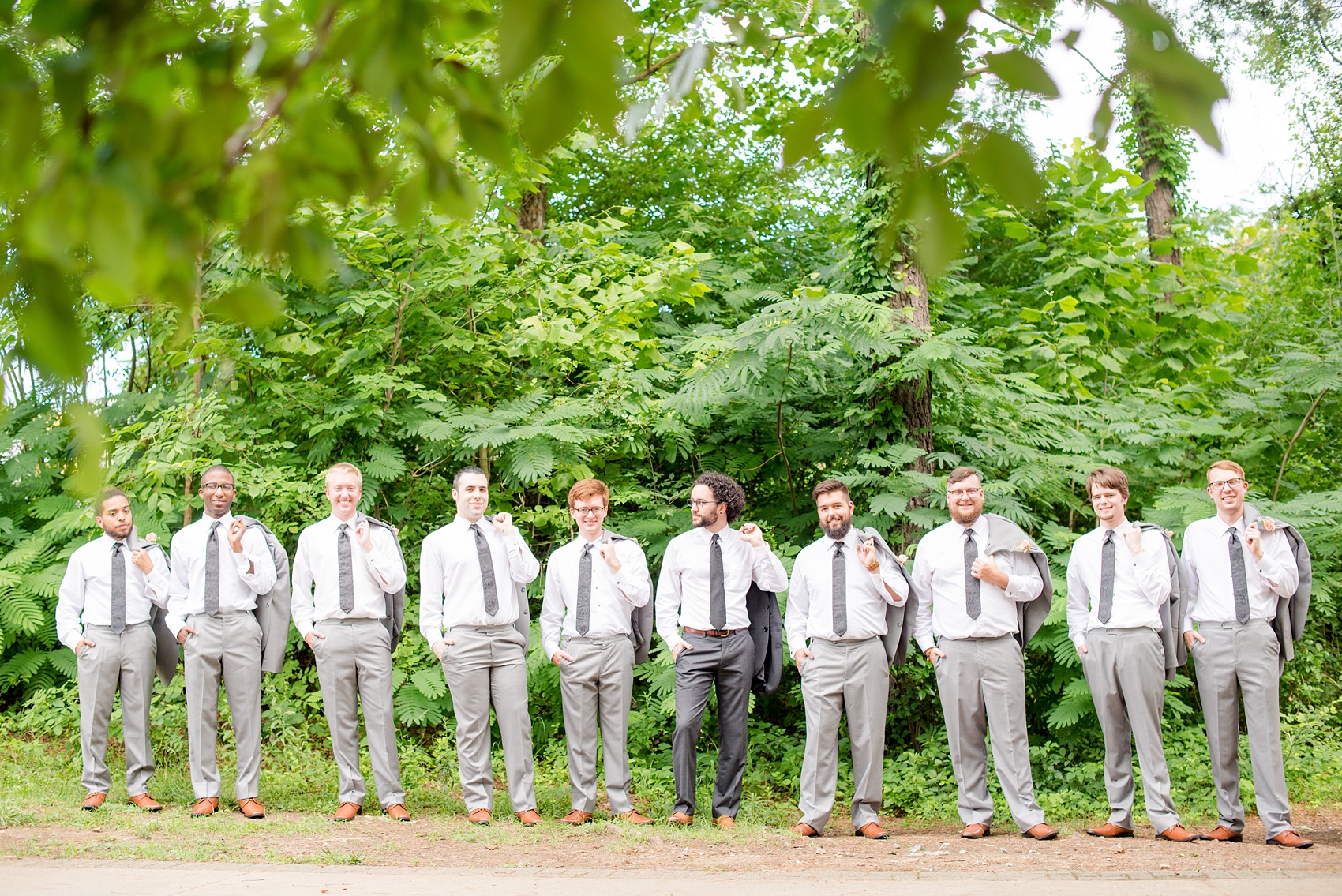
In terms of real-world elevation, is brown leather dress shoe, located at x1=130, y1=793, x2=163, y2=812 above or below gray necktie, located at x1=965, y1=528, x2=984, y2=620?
below

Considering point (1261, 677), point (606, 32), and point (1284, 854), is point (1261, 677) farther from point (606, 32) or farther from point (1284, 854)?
point (606, 32)

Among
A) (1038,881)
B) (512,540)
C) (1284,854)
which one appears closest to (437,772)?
(512,540)

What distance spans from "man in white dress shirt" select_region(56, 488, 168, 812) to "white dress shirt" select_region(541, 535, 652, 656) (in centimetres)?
268

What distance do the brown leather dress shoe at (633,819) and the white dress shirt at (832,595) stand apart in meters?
1.37

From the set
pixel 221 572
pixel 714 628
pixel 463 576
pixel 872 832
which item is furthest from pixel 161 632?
pixel 872 832

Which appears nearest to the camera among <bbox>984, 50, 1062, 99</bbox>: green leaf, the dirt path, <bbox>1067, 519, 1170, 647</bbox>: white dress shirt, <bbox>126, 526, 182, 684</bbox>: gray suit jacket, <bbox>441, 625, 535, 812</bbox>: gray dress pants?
<bbox>984, 50, 1062, 99</bbox>: green leaf

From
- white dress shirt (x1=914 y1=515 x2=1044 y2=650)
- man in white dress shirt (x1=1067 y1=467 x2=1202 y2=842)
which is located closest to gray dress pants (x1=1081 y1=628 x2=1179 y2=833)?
man in white dress shirt (x1=1067 y1=467 x2=1202 y2=842)

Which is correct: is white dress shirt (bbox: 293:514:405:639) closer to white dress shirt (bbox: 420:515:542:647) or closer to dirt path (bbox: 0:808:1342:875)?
white dress shirt (bbox: 420:515:542:647)

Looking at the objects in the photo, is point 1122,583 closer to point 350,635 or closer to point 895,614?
point 895,614

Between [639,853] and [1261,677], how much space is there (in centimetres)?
359

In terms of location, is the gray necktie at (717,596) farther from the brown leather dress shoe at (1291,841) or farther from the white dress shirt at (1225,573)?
the brown leather dress shoe at (1291,841)

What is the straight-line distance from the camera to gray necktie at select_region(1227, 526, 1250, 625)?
5.97 metres

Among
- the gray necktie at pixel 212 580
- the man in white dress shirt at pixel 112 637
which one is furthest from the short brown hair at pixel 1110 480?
the man in white dress shirt at pixel 112 637

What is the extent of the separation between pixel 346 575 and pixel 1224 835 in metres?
5.39
